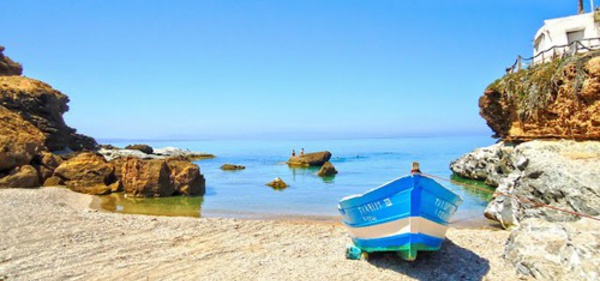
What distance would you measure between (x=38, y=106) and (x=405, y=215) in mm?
36307

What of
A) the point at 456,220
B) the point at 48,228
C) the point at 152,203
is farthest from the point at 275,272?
the point at 152,203

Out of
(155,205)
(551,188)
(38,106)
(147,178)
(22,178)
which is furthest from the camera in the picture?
(38,106)

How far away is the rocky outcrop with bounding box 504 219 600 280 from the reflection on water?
13.4m

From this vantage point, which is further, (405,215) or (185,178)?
(185,178)

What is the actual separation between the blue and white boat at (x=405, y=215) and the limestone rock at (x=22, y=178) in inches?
806

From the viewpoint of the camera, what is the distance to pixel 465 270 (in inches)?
339

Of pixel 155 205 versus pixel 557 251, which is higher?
pixel 557 251

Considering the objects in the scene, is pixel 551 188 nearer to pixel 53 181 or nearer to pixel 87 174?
pixel 87 174

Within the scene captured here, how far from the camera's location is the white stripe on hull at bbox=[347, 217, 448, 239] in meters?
7.98

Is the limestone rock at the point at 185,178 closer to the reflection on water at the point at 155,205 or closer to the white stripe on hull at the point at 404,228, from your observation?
the reflection on water at the point at 155,205

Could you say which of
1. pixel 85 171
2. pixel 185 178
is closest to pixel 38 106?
pixel 85 171

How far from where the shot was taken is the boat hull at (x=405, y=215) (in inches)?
314

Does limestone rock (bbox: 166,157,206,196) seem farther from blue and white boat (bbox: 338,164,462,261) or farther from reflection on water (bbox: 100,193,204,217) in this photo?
blue and white boat (bbox: 338,164,462,261)

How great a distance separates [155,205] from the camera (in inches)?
786
